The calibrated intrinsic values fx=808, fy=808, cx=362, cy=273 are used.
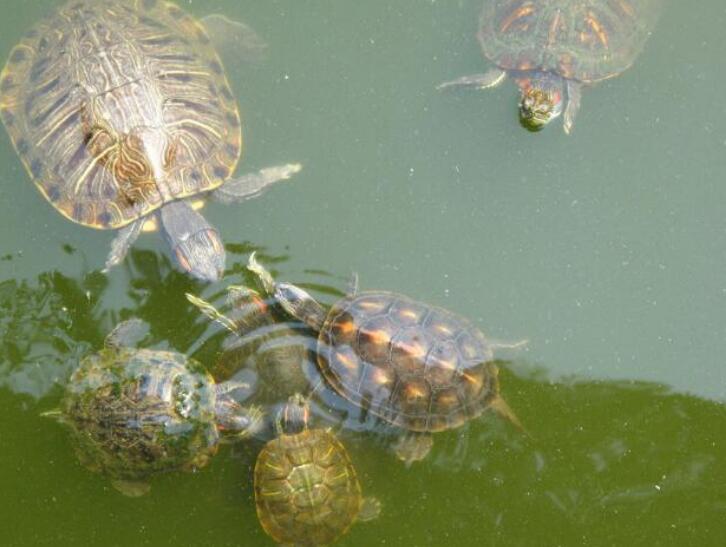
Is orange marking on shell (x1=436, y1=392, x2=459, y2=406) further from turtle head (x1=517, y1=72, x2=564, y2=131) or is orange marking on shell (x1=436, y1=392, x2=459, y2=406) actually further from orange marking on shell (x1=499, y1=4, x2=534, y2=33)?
orange marking on shell (x1=499, y1=4, x2=534, y2=33)

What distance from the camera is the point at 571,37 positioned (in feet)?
15.3

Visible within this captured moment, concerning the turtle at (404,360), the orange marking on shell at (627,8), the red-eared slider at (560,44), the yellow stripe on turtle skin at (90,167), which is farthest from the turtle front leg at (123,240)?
the orange marking on shell at (627,8)

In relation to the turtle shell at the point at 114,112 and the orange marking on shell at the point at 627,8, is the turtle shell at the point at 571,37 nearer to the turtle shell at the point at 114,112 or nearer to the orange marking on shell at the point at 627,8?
the orange marking on shell at the point at 627,8

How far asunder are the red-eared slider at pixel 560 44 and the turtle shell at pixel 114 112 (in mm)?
1482

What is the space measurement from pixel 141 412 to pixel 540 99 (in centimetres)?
280

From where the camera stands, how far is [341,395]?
171 inches

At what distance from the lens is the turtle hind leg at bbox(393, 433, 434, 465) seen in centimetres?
439

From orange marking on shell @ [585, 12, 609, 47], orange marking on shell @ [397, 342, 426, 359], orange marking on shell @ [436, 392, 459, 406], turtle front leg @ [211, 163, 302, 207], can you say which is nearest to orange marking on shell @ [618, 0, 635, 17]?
orange marking on shell @ [585, 12, 609, 47]

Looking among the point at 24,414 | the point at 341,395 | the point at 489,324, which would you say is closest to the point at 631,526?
the point at 489,324

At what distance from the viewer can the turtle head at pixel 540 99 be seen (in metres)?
4.70

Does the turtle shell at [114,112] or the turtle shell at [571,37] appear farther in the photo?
the turtle shell at [571,37]

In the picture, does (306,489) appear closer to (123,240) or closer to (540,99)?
(123,240)

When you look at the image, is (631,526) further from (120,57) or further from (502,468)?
(120,57)

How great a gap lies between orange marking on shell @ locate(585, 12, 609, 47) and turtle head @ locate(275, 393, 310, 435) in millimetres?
2675
